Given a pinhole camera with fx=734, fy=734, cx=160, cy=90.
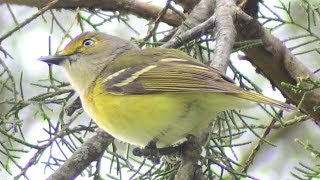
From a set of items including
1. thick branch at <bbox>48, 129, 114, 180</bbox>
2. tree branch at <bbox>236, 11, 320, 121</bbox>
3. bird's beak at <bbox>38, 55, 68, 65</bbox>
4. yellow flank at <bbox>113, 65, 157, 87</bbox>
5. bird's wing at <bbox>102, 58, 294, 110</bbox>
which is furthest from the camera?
tree branch at <bbox>236, 11, 320, 121</bbox>

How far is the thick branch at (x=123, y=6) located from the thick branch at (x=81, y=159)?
4.86 ft

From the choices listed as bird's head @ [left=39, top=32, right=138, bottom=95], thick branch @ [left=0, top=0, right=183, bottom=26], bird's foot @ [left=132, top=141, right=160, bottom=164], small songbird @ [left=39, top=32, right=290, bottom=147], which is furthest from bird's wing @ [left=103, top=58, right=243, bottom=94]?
thick branch @ [left=0, top=0, right=183, bottom=26]

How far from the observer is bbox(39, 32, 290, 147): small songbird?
324cm

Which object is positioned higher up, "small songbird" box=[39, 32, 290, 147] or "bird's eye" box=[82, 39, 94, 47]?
"bird's eye" box=[82, 39, 94, 47]

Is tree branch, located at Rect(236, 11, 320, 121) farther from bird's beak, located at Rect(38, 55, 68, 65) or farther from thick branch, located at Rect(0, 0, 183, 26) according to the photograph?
bird's beak, located at Rect(38, 55, 68, 65)

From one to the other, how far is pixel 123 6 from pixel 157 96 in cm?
139

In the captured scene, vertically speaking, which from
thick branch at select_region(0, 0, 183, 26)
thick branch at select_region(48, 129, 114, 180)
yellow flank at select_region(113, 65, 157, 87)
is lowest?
thick branch at select_region(48, 129, 114, 180)

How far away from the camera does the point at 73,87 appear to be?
389 cm

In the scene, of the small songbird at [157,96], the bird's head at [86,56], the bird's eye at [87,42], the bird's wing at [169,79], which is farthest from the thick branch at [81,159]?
the bird's eye at [87,42]

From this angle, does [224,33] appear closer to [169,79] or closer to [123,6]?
[169,79]

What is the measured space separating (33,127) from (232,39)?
13.8ft

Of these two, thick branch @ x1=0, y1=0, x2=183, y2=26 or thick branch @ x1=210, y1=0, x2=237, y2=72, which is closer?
thick branch @ x1=210, y1=0, x2=237, y2=72

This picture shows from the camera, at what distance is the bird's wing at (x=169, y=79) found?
321cm

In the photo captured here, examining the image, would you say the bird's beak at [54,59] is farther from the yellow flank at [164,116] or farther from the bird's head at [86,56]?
the yellow flank at [164,116]
